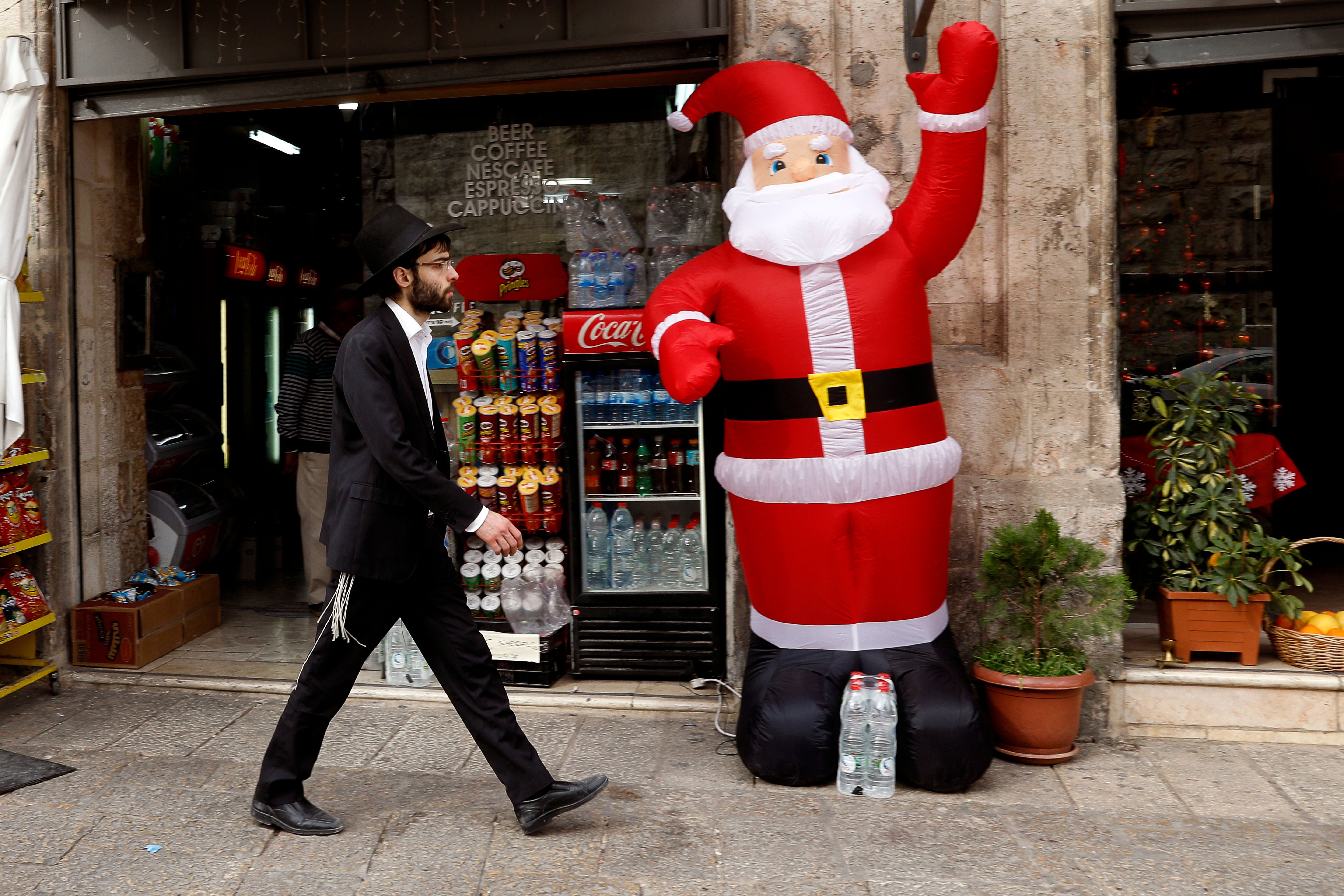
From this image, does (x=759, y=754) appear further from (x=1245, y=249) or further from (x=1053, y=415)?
(x=1245, y=249)

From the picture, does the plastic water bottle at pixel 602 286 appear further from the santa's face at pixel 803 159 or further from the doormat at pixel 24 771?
the doormat at pixel 24 771

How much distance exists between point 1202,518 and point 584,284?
3018 mm

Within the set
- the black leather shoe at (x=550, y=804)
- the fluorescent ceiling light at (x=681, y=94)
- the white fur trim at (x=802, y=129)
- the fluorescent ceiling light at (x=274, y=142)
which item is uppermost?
the fluorescent ceiling light at (x=274, y=142)

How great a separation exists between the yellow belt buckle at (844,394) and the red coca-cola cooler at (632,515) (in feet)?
3.77

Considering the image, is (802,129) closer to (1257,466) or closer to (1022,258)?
(1022,258)

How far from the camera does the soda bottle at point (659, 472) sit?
507cm

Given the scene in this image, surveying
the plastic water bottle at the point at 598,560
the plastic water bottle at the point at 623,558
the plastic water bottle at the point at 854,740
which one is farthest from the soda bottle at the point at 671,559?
the plastic water bottle at the point at 854,740

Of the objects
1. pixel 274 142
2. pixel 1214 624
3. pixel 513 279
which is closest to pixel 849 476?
pixel 1214 624

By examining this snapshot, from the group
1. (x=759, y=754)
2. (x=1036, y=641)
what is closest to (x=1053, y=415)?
(x=1036, y=641)

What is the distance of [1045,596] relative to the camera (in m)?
3.98

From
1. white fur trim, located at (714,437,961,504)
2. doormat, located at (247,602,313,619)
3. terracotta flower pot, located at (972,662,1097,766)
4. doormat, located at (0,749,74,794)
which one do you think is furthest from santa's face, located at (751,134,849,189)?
doormat, located at (247,602,313,619)

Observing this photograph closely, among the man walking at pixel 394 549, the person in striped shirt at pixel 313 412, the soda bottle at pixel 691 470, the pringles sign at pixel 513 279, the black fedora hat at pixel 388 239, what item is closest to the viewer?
the man walking at pixel 394 549

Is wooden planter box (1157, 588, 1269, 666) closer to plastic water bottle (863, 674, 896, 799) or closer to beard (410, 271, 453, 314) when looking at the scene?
plastic water bottle (863, 674, 896, 799)

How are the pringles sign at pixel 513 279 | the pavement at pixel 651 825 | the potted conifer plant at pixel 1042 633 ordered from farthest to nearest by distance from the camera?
the pringles sign at pixel 513 279 < the potted conifer plant at pixel 1042 633 < the pavement at pixel 651 825
